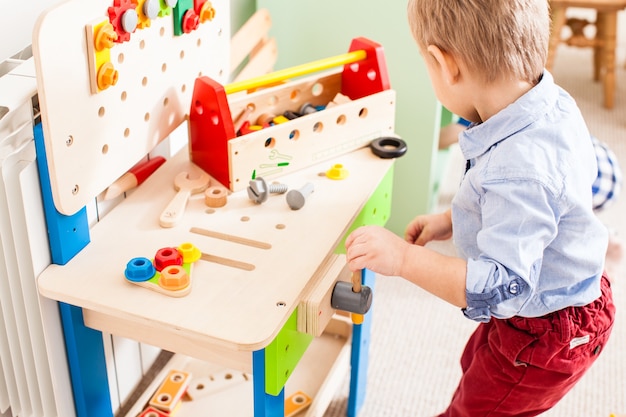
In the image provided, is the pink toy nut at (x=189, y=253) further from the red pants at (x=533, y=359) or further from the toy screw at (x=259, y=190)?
the red pants at (x=533, y=359)

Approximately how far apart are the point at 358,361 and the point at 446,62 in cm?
69

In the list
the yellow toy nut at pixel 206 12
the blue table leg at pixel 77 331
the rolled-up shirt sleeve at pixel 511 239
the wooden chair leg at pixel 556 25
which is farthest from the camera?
the wooden chair leg at pixel 556 25

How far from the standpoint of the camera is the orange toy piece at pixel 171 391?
135cm

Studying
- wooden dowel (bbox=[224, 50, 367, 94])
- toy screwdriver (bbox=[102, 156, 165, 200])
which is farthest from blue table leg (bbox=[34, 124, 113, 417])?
wooden dowel (bbox=[224, 50, 367, 94])

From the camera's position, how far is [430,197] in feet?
6.45

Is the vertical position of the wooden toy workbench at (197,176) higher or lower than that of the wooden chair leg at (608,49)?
higher

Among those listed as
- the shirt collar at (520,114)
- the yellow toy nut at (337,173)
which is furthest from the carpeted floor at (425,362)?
the shirt collar at (520,114)

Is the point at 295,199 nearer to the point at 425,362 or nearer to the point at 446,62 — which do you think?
the point at 446,62

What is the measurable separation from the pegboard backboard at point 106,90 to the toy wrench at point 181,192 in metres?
0.08

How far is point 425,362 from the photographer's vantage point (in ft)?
5.35

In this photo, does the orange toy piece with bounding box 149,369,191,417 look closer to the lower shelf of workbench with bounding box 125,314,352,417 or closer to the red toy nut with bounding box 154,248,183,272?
the lower shelf of workbench with bounding box 125,314,352,417

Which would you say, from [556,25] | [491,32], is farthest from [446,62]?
[556,25]

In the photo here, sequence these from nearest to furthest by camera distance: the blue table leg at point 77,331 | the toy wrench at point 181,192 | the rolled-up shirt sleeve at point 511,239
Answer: the rolled-up shirt sleeve at point 511,239 < the blue table leg at point 77,331 < the toy wrench at point 181,192

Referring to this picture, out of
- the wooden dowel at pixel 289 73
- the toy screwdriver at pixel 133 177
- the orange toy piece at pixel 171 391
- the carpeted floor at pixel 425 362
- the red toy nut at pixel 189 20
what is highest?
the red toy nut at pixel 189 20
